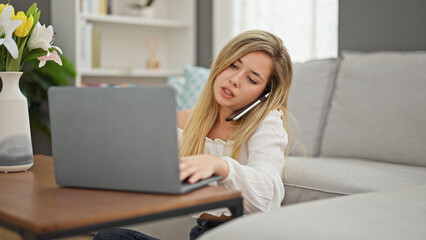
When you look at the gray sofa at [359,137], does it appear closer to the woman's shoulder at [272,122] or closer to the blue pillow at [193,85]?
the woman's shoulder at [272,122]

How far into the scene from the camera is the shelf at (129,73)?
380 centimetres

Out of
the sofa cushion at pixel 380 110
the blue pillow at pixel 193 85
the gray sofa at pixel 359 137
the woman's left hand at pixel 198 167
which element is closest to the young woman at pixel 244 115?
the woman's left hand at pixel 198 167

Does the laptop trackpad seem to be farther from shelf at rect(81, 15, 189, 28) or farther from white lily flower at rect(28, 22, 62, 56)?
shelf at rect(81, 15, 189, 28)

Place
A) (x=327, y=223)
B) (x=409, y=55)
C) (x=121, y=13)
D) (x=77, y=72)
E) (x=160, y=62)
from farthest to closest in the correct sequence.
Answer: (x=160, y=62)
(x=121, y=13)
(x=77, y=72)
(x=409, y=55)
(x=327, y=223)

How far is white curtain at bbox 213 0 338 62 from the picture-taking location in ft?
10.8

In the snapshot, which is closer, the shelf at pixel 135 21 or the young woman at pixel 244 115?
the young woman at pixel 244 115

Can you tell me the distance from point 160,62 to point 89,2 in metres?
0.86

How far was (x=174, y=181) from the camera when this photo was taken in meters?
0.97

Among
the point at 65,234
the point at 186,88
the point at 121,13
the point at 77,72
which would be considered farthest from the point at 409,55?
the point at 121,13

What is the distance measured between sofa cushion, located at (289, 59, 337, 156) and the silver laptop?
1.53 meters

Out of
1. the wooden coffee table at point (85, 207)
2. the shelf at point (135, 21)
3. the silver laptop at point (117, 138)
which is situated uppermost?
the shelf at point (135, 21)

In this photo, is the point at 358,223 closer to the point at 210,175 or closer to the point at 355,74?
the point at 210,175

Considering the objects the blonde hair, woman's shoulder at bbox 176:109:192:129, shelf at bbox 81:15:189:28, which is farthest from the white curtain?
the blonde hair

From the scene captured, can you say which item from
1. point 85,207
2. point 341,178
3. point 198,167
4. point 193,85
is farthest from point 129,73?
point 85,207
